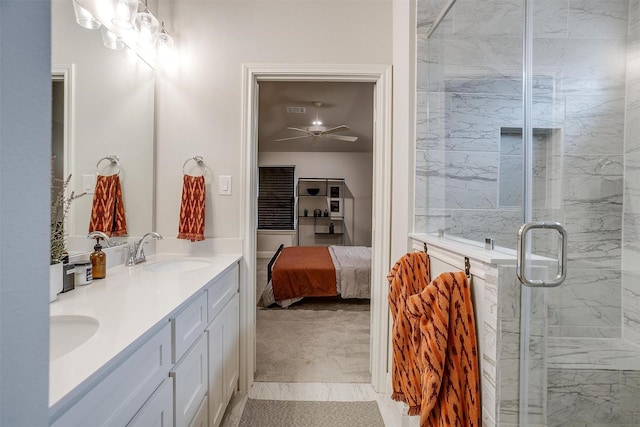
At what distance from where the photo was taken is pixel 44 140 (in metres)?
0.36

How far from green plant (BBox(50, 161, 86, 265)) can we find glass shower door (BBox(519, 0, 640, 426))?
6.52ft

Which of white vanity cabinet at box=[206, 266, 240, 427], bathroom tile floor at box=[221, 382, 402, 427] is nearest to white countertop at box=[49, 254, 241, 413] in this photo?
white vanity cabinet at box=[206, 266, 240, 427]

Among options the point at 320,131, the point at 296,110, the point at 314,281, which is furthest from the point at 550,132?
the point at 296,110

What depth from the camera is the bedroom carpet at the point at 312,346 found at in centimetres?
207

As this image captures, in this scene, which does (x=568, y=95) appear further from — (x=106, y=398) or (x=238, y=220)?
(x=106, y=398)

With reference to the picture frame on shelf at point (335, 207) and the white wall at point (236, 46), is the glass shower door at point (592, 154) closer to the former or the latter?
the white wall at point (236, 46)

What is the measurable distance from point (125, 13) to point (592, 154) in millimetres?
2622

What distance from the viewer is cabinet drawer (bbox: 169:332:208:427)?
3.37 feet

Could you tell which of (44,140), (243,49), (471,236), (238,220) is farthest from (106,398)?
(243,49)

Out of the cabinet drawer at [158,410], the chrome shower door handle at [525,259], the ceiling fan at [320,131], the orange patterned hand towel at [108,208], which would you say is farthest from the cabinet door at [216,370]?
the ceiling fan at [320,131]

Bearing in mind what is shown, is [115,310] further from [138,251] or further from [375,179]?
[375,179]

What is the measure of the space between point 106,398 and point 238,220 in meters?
1.34

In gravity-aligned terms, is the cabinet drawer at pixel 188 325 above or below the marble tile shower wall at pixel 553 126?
below

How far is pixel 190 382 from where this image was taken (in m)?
1.13
